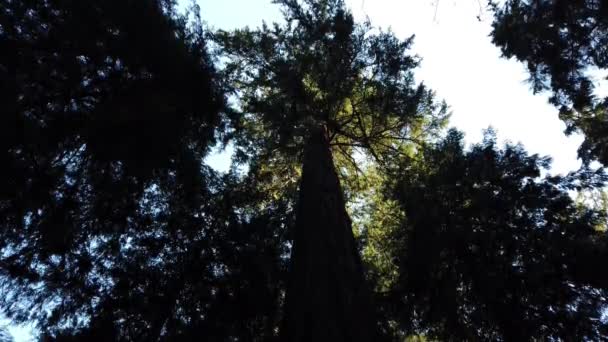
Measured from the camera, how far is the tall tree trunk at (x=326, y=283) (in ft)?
9.60

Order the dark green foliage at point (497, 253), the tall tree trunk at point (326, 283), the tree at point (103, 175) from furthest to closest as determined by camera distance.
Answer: the dark green foliage at point (497, 253)
the tree at point (103, 175)
the tall tree trunk at point (326, 283)

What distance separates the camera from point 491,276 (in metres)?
5.85

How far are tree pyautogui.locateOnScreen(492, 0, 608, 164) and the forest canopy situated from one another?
0.10ft

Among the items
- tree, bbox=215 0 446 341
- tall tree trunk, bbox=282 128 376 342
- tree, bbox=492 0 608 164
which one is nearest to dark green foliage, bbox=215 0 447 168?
tree, bbox=215 0 446 341

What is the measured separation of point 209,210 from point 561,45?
7.30 metres

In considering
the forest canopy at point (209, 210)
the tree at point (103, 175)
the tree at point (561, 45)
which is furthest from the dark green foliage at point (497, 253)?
the tree at point (103, 175)

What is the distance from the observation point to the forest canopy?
505cm

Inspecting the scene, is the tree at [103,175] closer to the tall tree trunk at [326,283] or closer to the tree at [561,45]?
the tall tree trunk at [326,283]

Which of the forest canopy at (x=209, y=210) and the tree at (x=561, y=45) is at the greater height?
the tree at (x=561, y=45)

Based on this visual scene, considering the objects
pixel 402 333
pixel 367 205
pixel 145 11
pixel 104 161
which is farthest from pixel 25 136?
pixel 367 205

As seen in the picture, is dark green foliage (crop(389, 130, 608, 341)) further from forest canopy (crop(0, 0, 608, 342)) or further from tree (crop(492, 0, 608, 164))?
tree (crop(492, 0, 608, 164))

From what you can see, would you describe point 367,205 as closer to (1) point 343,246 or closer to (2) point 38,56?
(1) point 343,246

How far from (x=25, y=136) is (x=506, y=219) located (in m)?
7.00

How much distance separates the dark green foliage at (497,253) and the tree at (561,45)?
5.59 feet
